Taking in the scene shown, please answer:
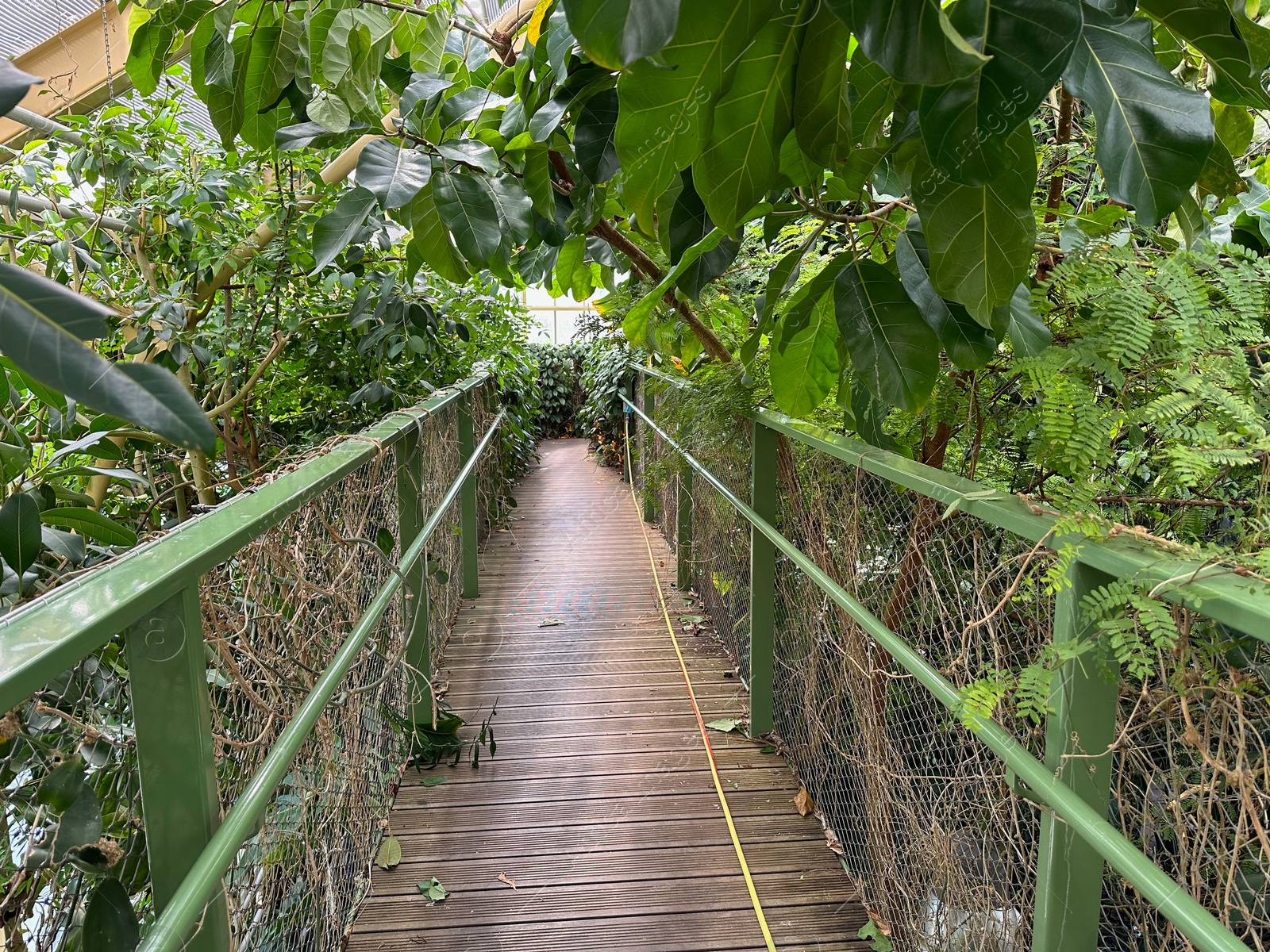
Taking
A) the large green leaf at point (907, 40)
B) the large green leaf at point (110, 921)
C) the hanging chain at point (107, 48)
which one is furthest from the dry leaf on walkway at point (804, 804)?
the hanging chain at point (107, 48)

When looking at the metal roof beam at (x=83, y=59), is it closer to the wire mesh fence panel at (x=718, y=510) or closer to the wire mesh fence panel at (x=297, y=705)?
the wire mesh fence panel at (x=297, y=705)

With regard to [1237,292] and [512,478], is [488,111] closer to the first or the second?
[1237,292]

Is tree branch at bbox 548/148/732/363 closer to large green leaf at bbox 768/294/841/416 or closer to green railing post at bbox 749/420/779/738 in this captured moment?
green railing post at bbox 749/420/779/738

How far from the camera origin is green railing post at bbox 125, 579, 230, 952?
903 mm

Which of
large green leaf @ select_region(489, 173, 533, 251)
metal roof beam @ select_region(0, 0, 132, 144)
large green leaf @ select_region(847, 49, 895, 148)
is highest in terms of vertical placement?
metal roof beam @ select_region(0, 0, 132, 144)

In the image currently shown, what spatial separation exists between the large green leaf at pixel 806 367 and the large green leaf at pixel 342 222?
72 centimetres

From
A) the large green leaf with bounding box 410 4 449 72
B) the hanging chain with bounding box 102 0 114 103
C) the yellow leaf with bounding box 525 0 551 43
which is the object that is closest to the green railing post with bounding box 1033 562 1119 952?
the yellow leaf with bounding box 525 0 551 43

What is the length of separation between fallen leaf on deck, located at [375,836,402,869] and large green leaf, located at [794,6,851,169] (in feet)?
7.00

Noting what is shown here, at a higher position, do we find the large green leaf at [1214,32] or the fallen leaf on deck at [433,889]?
the large green leaf at [1214,32]

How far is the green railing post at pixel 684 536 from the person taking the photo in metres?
4.51

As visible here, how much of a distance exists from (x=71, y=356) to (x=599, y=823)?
94.6 inches

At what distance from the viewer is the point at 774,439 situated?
2553mm

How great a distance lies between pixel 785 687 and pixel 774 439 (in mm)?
849

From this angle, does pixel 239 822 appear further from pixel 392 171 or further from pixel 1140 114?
pixel 1140 114
